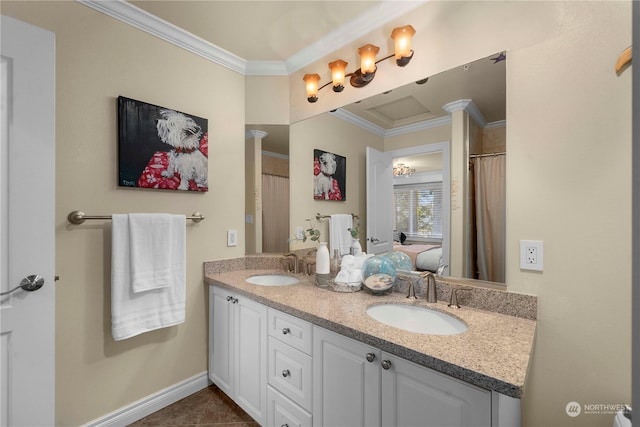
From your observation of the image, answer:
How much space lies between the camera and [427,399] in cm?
89

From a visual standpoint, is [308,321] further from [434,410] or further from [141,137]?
[141,137]

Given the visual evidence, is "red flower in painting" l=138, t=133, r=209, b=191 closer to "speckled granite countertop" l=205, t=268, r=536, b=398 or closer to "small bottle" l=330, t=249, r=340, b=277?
"speckled granite countertop" l=205, t=268, r=536, b=398

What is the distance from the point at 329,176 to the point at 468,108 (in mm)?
969

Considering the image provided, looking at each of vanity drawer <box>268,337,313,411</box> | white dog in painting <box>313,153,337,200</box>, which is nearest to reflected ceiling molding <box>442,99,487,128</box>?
white dog in painting <box>313,153,337,200</box>

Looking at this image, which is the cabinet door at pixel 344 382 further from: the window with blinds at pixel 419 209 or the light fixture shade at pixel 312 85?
the light fixture shade at pixel 312 85

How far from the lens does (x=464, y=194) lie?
1.38 m

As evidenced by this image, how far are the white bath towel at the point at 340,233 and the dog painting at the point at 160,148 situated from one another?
0.94 m

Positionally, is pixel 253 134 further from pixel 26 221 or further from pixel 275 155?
pixel 26 221

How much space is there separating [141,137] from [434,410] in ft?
6.40

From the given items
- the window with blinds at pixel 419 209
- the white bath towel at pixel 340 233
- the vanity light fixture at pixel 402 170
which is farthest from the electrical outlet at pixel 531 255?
the white bath towel at pixel 340 233

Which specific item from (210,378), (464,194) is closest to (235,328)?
(210,378)

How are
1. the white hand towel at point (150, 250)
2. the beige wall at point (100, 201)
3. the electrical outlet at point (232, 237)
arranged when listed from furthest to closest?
the electrical outlet at point (232, 237) → the white hand towel at point (150, 250) → the beige wall at point (100, 201)

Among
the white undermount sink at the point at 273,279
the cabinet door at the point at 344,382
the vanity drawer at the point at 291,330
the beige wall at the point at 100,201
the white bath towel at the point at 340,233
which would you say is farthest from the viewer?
the white undermount sink at the point at 273,279

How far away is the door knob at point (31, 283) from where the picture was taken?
1.11m
